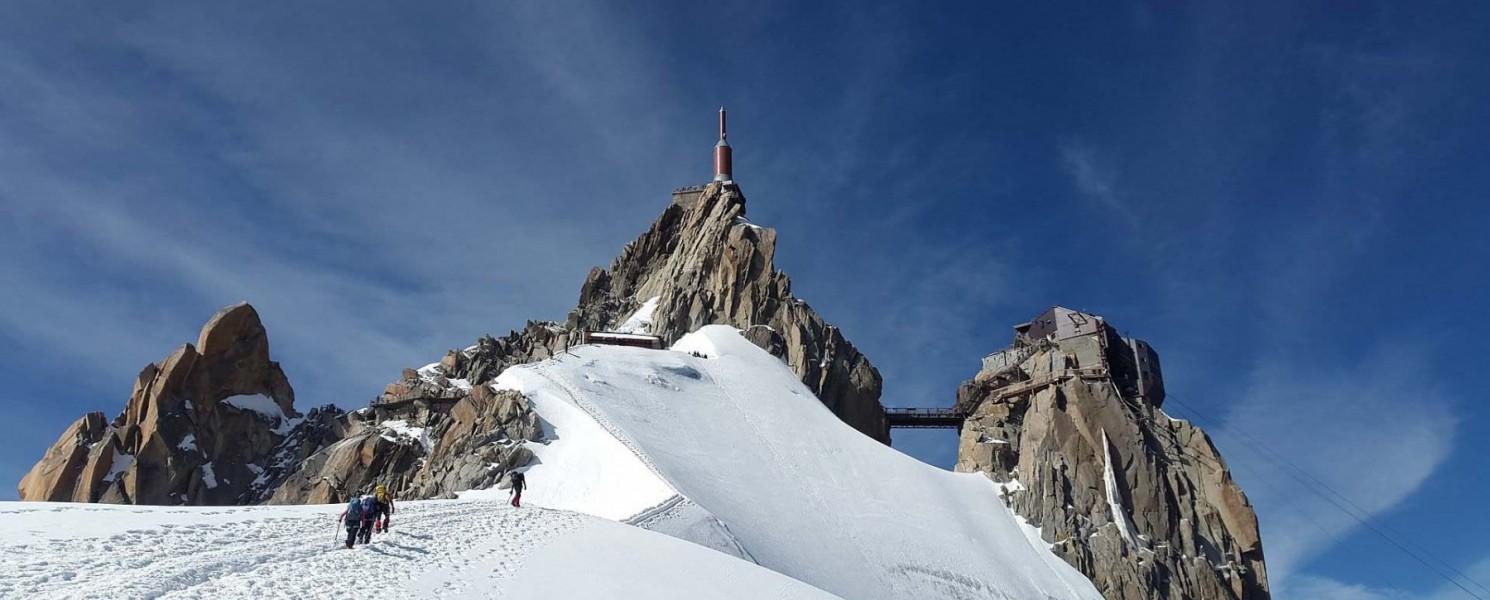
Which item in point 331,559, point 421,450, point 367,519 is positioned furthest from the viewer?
point 421,450

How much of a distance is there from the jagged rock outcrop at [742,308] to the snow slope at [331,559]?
5615cm

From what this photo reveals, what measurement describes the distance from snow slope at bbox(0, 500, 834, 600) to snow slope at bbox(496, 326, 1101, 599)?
8560 millimetres

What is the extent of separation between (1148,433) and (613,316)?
50.6 m

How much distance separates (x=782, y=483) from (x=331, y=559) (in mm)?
35485

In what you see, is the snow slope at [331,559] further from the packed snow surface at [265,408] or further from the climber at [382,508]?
the packed snow surface at [265,408]

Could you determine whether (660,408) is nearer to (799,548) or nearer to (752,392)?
(752,392)

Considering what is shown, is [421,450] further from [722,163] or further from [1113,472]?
[722,163]

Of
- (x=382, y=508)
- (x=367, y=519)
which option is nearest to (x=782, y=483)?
(x=382, y=508)

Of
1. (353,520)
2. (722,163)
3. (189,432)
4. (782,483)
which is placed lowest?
(353,520)

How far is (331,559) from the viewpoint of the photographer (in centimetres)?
2417

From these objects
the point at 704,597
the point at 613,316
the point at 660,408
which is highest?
the point at 613,316

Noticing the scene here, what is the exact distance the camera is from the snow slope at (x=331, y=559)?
21.1 metres

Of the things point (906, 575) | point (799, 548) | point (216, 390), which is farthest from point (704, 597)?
point (216, 390)

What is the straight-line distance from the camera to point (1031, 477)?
A: 74938 mm
